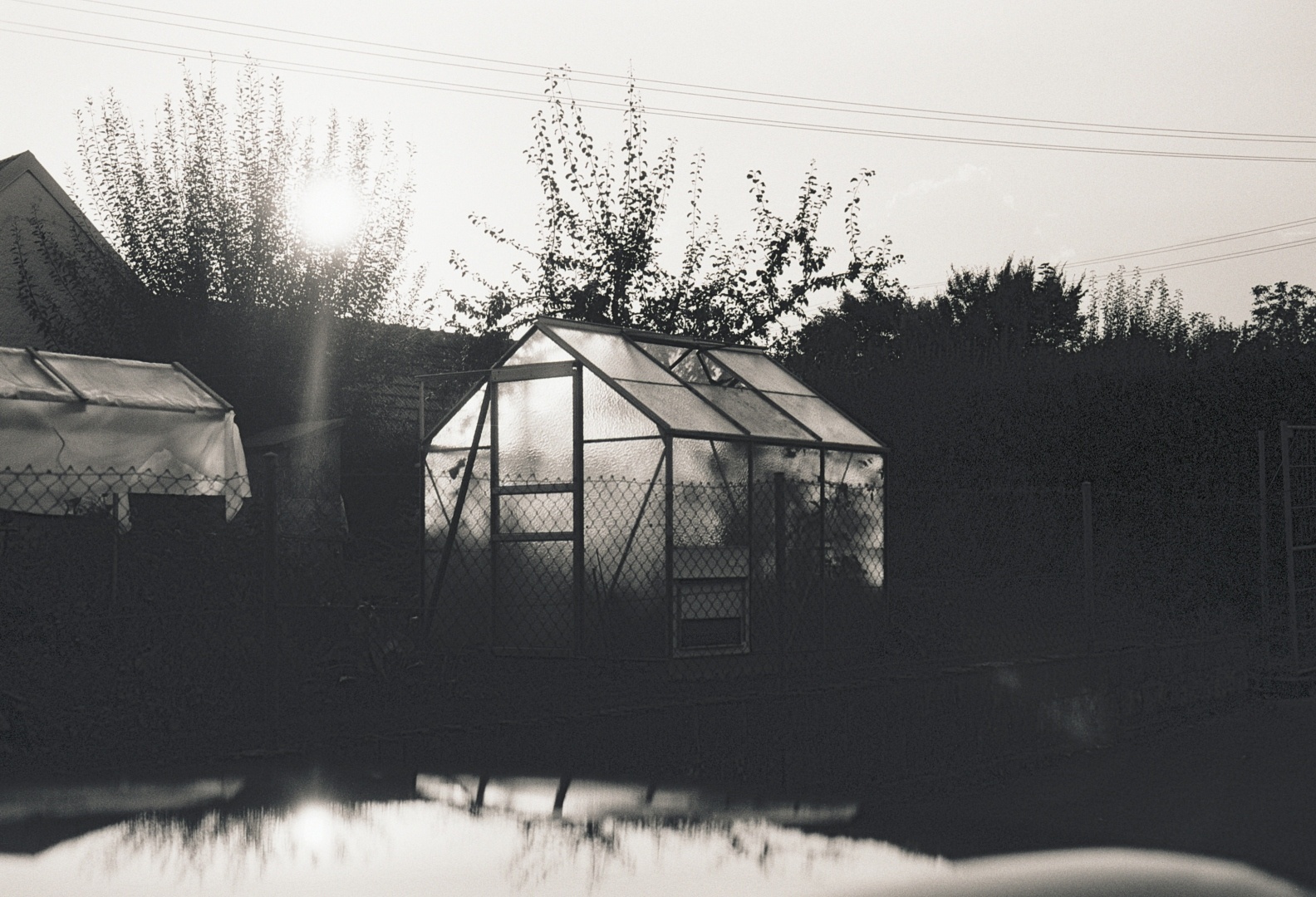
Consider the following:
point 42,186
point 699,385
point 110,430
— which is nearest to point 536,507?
point 699,385

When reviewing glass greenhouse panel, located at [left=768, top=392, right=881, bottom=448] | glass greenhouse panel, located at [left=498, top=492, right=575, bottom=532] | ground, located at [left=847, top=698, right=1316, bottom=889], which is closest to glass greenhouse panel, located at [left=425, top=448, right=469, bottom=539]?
glass greenhouse panel, located at [left=498, top=492, right=575, bottom=532]

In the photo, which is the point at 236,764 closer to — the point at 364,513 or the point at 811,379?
the point at 364,513

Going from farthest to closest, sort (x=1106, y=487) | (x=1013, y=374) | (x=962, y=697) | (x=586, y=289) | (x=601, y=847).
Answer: (x=586, y=289) → (x=1013, y=374) → (x=1106, y=487) → (x=962, y=697) → (x=601, y=847)

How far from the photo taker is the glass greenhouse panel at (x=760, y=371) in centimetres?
1218

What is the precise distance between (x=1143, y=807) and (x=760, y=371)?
7.55 m

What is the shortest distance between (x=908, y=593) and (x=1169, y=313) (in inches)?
418

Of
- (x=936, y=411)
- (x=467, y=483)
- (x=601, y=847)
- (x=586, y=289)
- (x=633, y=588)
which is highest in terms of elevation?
(x=586, y=289)

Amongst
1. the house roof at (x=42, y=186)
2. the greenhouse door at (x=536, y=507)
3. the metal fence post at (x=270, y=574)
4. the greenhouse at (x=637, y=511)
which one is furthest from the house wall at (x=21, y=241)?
the metal fence post at (x=270, y=574)

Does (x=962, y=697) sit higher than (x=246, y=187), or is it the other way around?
(x=246, y=187)

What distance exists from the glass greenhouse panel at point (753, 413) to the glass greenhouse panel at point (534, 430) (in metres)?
1.22

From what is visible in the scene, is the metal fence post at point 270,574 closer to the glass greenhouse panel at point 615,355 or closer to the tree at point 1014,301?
the glass greenhouse panel at point 615,355

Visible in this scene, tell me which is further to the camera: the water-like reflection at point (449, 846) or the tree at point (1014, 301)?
the tree at point (1014, 301)

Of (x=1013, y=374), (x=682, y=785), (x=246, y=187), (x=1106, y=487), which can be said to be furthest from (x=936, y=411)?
(x=682, y=785)

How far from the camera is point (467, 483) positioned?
11.4 m
